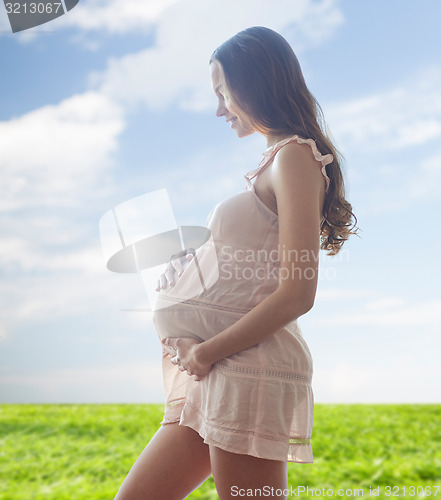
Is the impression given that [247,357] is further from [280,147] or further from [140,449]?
[140,449]

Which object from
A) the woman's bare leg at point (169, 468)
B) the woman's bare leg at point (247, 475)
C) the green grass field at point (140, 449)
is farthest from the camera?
the green grass field at point (140, 449)

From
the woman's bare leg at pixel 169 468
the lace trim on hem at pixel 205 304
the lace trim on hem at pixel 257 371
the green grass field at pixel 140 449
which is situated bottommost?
the green grass field at pixel 140 449

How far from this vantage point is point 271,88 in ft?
2.93

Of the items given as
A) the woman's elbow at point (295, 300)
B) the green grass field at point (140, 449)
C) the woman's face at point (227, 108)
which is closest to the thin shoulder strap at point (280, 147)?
the woman's face at point (227, 108)

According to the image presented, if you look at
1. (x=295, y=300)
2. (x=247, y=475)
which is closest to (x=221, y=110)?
(x=295, y=300)

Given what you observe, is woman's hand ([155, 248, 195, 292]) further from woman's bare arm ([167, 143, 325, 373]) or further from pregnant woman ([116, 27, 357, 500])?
woman's bare arm ([167, 143, 325, 373])

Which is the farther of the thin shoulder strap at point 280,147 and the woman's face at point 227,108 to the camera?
the woman's face at point 227,108

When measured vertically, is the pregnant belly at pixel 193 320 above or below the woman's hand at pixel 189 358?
above

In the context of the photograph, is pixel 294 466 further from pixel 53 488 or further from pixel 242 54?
pixel 242 54

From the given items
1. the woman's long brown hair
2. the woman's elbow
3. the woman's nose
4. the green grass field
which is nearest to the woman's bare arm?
the woman's elbow

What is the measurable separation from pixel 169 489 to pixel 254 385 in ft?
0.95

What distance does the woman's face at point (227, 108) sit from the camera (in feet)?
3.01

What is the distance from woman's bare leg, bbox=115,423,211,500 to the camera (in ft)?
2.87

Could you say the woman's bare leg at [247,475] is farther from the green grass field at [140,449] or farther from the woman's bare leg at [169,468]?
the green grass field at [140,449]
